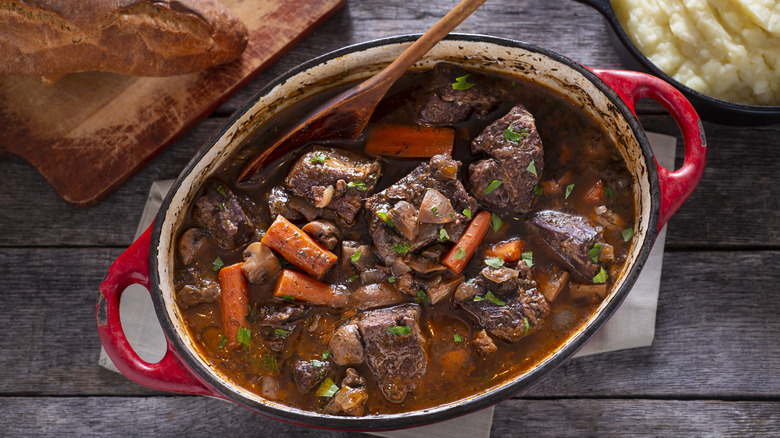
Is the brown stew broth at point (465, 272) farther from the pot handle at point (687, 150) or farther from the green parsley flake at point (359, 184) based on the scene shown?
the pot handle at point (687, 150)

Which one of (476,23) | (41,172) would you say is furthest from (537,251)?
(41,172)

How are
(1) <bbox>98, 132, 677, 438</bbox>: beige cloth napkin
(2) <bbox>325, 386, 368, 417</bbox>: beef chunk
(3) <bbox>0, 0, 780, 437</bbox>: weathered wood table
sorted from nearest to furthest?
(2) <bbox>325, 386, 368, 417</bbox>: beef chunk, (1) <bbox>98, 132, 677, 438</bbox>: beige cloth napkin, (3) <bbox>0, 0, 780, 437</bbox>: weathered wood table

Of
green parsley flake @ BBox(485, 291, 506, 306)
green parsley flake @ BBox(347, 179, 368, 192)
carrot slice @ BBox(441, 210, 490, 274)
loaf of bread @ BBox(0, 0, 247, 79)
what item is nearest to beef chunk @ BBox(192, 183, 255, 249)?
green parsley flake @ BBox(347, 179, 368, 192)

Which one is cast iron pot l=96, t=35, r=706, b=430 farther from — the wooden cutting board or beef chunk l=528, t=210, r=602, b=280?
the wooden cutting board

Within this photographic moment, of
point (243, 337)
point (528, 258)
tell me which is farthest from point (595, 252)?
point (243, 337)

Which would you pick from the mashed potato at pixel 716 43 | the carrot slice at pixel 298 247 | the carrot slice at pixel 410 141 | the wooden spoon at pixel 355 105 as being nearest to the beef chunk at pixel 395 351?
the carrot slice at pixel 298 247

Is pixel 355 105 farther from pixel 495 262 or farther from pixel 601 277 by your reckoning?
pixel 601 277
